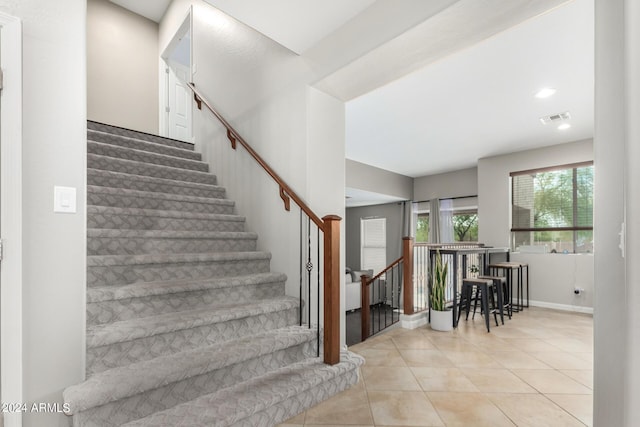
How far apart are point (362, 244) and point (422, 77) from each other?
6.75 m

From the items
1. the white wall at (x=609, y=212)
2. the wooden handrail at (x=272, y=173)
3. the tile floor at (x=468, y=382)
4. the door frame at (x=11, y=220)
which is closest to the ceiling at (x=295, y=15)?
the wooden handrail at (x=272, y=173)

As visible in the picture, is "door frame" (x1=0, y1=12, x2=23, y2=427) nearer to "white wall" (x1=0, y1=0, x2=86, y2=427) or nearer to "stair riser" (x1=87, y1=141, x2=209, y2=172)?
"white wall" (x1=0, y1=0, x2=86, y2=427)

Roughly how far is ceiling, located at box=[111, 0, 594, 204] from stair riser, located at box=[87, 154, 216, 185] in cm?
193

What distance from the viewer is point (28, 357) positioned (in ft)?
4.70

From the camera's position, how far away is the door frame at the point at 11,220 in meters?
1.38

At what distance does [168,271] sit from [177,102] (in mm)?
4371

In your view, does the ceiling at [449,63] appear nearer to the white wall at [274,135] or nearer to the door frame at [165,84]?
the white wall at [274,135]

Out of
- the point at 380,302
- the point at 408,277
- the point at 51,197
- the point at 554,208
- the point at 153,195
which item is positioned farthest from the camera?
the point at 380,302

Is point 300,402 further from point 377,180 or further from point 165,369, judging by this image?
point 377,180

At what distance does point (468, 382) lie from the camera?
2527 millimetres

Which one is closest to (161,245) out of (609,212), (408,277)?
(609,212)

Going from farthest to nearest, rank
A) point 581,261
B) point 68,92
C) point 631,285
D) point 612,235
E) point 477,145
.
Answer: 1. point 477,145
2. point 581,261
3. point 68,92
4. point 612,235
5. point 631,285

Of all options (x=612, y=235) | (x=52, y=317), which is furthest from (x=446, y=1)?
(x=52, y=317)

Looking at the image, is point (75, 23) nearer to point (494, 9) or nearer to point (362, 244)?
point (494, 9)
